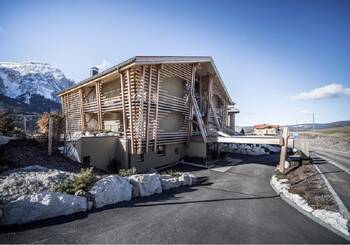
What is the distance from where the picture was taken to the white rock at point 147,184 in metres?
7.72

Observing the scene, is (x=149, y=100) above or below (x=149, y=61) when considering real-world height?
below

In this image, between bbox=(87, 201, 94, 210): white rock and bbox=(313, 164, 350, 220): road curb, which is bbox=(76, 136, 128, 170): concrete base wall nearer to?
bbox=(87, 201, 94, 210): white rock

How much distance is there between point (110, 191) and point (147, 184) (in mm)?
1802

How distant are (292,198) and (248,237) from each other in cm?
453

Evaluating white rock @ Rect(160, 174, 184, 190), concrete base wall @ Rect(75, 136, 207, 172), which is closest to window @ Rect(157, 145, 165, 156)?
concrete base wall @ Rect(75, 136, 207, 172)

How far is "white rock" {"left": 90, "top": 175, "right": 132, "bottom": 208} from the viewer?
6.34m

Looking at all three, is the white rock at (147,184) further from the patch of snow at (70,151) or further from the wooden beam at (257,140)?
the wooden beam at (257,140)

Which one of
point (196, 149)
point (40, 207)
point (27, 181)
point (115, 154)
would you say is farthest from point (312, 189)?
point (115, 154)

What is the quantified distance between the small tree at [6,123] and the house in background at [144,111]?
3434mm

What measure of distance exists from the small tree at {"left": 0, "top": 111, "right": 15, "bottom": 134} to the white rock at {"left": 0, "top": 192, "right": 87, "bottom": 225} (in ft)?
29.3

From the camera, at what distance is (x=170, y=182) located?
30.2ft

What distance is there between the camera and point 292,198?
26.1ft

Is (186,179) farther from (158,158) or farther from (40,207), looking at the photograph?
(40,207)

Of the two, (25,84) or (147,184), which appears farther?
(25,84)
